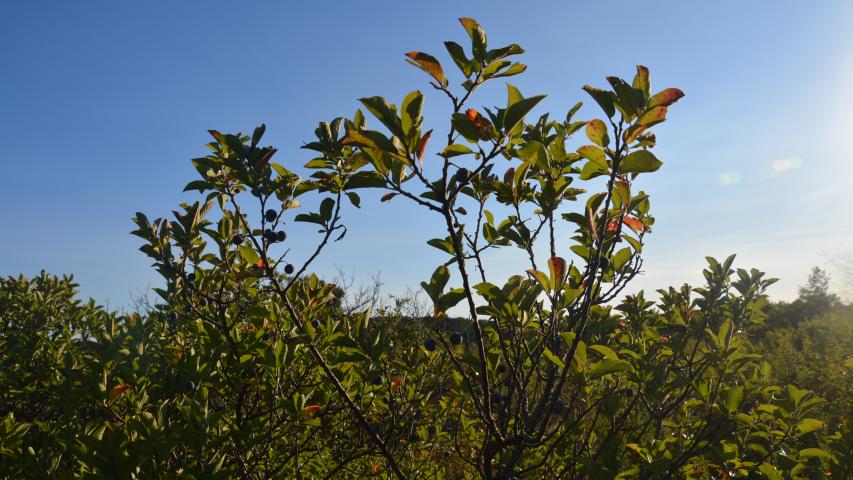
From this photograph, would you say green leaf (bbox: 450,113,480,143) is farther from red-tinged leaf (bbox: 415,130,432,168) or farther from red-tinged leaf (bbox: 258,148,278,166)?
red-tinged leaf (bbox: 258,148,278,166)

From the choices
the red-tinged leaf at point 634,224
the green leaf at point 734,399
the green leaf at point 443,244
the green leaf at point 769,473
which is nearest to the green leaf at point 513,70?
the green leaf at point 443,244

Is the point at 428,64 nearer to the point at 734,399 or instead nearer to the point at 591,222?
the point at 591,222

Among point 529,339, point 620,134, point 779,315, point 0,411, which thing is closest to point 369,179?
point 620,134

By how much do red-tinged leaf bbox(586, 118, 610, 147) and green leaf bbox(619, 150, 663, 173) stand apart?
14 centimetres

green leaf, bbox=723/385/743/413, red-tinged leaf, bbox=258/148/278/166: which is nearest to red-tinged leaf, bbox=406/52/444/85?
red-tinged leaf, bbox=258/148/278/166

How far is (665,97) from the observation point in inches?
62.6

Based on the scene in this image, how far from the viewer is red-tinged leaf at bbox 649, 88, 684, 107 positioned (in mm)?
1564

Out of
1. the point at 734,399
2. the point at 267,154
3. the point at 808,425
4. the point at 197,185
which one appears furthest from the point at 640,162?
the point at 197,185

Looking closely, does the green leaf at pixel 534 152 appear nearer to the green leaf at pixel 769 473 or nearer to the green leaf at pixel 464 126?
the green leaf at pixel 464 126

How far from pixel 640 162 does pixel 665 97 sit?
23 cm

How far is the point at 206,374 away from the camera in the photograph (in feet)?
7.11

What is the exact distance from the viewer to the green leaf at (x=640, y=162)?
1578 mm

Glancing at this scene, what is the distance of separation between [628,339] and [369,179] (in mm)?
2184

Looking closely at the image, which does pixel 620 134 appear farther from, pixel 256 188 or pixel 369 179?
pixel 256 188
